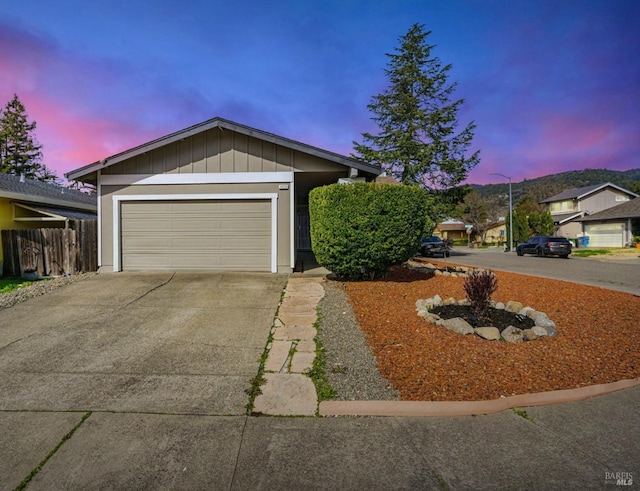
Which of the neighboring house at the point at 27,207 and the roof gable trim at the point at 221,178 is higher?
the roof gable trim at the point at 221,178

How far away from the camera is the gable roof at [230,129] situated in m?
9.47

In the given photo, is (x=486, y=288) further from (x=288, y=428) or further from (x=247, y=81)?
(x=247, y=81)

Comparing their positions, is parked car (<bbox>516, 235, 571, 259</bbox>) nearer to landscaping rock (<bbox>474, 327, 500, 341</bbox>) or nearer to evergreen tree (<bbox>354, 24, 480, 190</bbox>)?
evergreen tree (<bbox>354, 24, 480, 190</bbox>)

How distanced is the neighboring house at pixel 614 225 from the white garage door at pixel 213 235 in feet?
123

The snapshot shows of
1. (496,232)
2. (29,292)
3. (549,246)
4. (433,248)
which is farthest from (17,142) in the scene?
(496,232)

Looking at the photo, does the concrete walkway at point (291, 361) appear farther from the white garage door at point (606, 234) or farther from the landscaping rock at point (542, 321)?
the white garage door at point (606, 234)

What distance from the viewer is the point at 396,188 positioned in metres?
7.75

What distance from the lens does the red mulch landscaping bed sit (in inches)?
136

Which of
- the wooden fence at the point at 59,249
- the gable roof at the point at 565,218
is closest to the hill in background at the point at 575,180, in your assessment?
the gable roof at the point at 565,218

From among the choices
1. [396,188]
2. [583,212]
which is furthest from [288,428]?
[583,212]

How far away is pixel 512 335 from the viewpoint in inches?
185

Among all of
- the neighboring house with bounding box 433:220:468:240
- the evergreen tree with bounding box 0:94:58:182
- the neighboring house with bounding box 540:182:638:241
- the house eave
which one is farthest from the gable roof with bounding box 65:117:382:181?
the neighboring house with bounding box 433:220:468:240

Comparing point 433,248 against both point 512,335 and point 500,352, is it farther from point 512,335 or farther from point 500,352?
point 500,352

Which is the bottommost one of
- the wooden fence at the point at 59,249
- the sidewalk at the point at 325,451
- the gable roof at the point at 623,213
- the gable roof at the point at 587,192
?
the sidewalk at the point at 325,451
